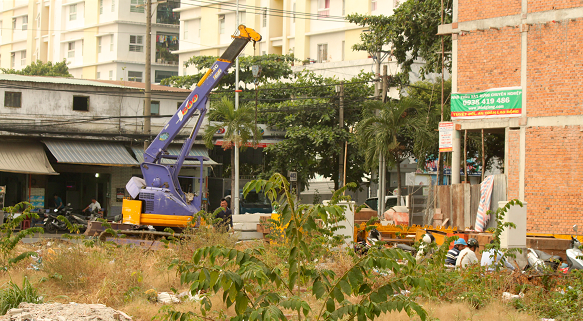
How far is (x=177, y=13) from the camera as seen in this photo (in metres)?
63.0

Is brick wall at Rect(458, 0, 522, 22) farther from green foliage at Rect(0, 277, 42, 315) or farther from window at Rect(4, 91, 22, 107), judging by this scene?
window at Rect(4, 91, 22, 107)

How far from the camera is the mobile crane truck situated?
17312 mm

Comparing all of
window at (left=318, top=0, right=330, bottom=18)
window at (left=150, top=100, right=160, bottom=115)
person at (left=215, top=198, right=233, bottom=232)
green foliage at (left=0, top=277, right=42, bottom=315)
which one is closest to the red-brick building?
person at (left=215, top=198, right=233, bottom=232)

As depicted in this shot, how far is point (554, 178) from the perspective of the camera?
1906 centimetres

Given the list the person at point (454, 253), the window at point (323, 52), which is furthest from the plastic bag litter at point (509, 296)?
the window at point (323, 52)

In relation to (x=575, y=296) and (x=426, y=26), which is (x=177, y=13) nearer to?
(x=426, y=26)

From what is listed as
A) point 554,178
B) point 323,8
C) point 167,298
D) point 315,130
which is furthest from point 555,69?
point 323,8

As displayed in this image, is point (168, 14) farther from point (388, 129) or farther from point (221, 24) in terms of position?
point (388, 129)

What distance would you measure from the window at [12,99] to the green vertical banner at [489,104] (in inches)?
746

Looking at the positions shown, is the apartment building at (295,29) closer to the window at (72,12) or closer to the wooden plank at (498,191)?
the window at (72,12)

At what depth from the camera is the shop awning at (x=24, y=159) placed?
24.4m

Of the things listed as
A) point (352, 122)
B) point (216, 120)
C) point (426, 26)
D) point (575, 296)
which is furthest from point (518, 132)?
point (216, 120)

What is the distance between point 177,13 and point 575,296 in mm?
59220

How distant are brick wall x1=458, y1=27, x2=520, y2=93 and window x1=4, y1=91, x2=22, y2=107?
19.2 m
